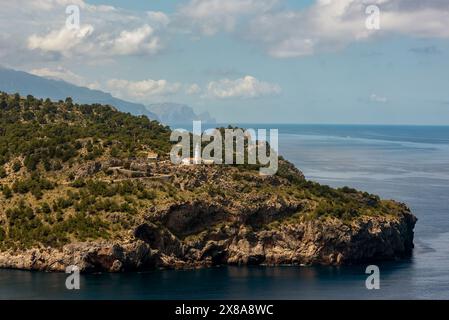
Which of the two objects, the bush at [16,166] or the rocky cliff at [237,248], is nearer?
the rocky cliff at [237,248]

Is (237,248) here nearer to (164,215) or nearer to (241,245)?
(241,245)

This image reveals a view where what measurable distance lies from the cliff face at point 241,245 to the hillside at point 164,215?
0.14 metres

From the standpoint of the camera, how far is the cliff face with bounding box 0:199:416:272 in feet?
339

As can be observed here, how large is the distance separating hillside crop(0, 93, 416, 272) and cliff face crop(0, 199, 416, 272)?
14 cm

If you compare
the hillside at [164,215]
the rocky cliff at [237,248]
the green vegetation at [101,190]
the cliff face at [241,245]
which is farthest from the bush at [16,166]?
the rocky cliff at [237,248]

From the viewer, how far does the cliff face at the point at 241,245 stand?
10338cm

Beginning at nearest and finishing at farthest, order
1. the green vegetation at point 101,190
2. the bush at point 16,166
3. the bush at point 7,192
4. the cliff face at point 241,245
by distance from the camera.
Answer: the cliff face at point 241,245, the green vegetation at point 101,190, the bush at point 7,192, the bush at point 16,166

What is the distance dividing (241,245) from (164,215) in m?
11.6

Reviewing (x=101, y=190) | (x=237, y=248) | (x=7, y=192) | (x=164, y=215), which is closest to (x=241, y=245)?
(x=237, y=248)

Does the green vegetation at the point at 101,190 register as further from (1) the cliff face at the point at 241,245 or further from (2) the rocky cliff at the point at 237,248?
(2) the rocky cliff at the point at 237,248

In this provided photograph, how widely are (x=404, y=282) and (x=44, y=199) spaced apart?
169ft

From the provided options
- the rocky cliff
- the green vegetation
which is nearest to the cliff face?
the rocky cliff
